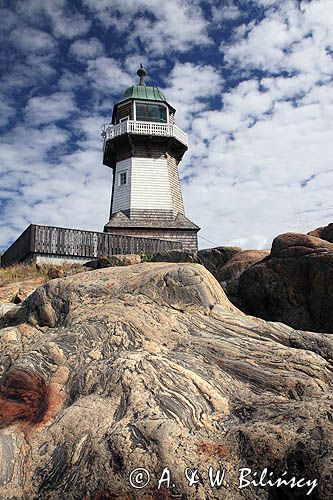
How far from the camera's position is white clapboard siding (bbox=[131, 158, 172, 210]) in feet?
110

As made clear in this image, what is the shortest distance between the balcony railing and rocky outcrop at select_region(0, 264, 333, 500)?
27782mm

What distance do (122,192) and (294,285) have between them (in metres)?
25.4

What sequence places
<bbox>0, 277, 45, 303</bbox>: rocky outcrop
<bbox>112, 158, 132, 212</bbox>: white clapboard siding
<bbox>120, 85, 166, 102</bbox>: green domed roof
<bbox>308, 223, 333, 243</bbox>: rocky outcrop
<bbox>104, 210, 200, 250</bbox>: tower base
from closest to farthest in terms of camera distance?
<bbox>308, 223, 333, 243</bbox>: rocky outcrop
<bbox>0, 277, 45, 303</bbox>: rocky outcrop
<bbox>104, 210, 200, 250</bbox>: tower base
<bbox>112, 158, 132, 212</bbox>: white clapboard siding
<bbox>120, 85, 166, 102</bbox>: green domed roof

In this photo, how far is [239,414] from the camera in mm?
5121

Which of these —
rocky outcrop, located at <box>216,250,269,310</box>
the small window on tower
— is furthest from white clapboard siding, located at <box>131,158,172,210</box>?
rocky outcrop, located at <box>216,250,269,310</box>

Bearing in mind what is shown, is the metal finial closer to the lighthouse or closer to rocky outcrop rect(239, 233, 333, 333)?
the lighthouse

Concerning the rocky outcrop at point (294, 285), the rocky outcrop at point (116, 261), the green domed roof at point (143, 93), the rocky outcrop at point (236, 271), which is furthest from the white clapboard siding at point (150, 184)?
the rocky outcrop at point (294, 285)

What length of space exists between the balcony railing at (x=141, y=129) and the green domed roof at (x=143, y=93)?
3101 mm

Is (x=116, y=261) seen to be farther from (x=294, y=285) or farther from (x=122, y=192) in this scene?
(x=122, y=192)

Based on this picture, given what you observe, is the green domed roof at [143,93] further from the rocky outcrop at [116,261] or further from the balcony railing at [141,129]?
the rocky outcrop at [116,261]

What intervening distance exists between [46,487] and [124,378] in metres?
1.54

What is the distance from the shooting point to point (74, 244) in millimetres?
25391

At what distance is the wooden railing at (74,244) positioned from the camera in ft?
80.0

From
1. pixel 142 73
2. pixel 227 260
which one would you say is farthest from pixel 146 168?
pixel 227 260
